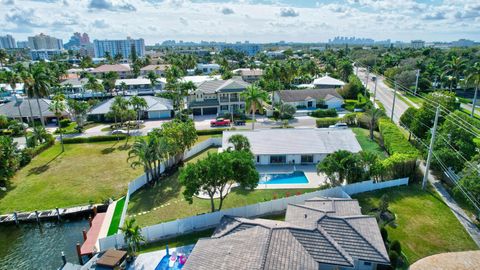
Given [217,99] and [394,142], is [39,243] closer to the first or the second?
[394,142]

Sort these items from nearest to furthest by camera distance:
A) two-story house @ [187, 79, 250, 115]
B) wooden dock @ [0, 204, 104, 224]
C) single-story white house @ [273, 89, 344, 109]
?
wooden dock @ [0, 204, 104, 224]
two-story house @ [187, 79, 250, 115]
single-story white house @ [273, 89, 344, 109]

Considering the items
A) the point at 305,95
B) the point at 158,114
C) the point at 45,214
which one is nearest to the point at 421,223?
the point at 45,214

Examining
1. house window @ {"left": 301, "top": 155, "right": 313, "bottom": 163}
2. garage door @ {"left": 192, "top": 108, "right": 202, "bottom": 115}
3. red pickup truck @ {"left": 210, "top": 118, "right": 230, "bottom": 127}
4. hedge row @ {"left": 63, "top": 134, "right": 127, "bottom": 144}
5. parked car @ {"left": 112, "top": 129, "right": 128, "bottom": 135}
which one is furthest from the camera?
garage door @ {"left": 192, "top": 108, "right": 202, "bottom": 115}

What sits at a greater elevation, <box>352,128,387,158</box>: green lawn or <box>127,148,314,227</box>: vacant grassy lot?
<box>352,128,387,158</box>: green lawn

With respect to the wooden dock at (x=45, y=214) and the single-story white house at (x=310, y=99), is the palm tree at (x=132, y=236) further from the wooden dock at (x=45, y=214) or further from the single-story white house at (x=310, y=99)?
the single-story white house at (x=310, y=99)

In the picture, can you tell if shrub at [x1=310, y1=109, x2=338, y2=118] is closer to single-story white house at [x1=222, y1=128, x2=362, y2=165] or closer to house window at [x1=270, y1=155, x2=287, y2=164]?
single-story white house at [x1=222, y1=128, x2=362, y2=165]

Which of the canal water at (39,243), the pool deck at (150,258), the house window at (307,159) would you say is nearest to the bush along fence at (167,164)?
the canal water at (39,243)

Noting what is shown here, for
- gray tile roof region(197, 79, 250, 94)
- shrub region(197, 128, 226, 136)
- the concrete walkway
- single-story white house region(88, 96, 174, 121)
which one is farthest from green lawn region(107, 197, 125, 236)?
gray tile roof region(197, 79, 250, 94)
